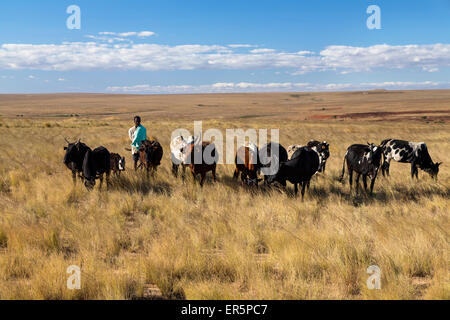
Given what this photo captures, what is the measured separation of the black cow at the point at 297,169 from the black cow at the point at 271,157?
0.19m

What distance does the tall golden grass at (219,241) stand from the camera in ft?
15.4

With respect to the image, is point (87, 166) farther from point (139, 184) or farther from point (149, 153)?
point (149, 153)

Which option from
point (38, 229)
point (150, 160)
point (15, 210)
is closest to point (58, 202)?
point (15, 210)

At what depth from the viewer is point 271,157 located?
33.4ft

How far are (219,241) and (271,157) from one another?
4.19 metres

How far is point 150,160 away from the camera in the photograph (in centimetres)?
1178

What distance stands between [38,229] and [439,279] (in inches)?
287

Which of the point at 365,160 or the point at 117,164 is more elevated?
the point at 365,160
